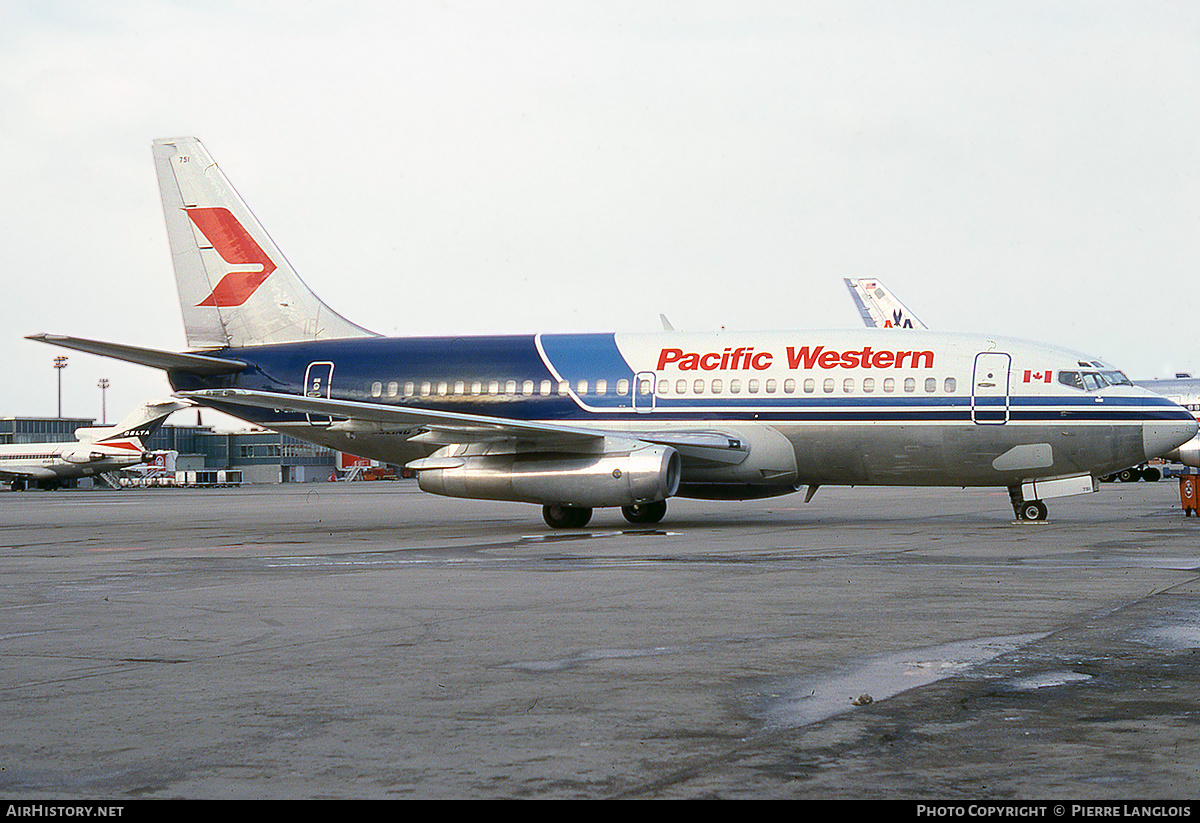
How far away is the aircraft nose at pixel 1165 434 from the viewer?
20.5m

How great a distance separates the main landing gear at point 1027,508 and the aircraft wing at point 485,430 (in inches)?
196

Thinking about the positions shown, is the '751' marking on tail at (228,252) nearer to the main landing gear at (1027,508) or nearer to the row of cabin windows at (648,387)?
the row of cabin windows at (648,387)

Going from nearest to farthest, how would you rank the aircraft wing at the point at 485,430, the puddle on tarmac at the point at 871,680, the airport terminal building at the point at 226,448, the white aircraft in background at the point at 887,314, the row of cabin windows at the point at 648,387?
the puddle on tarmac at the point at 871,680
the aircraft wing at the point at 485,430
the row of cabin windows at the point at 648,387
the white aircraft in background at the point at 887,314
the airport terminal building at the point at 226,448

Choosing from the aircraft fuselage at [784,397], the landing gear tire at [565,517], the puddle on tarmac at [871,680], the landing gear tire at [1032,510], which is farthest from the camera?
the landing gear tire at [565,517]

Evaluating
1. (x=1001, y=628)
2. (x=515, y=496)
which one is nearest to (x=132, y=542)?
(x=515, y=496)

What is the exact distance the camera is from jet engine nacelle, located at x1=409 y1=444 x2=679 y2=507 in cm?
A: 2094

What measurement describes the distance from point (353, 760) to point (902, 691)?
2.94 m

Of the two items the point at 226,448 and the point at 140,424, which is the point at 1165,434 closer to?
the point at 140,424

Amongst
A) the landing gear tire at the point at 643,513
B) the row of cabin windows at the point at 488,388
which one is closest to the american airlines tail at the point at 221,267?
the row of cabin windows at the point at 488,388

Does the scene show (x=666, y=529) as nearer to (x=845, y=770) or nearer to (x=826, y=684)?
(x=826, y=684)

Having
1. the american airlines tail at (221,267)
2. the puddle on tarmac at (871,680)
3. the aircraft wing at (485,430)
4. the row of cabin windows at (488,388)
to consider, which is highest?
the american airlines tail at (221,267)

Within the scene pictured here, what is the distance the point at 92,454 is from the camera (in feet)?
230

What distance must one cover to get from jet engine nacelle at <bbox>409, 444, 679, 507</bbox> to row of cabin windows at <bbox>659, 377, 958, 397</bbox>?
2042 mm

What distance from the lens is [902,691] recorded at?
20.9 ft
